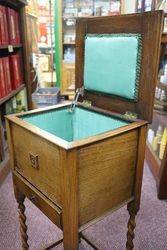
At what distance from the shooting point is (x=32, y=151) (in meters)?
0.83

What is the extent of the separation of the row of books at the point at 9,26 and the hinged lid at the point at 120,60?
4.17 feet

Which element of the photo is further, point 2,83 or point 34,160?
point 2,83

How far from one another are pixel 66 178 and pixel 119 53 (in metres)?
0.50

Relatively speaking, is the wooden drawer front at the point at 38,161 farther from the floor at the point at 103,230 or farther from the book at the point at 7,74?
the book at the point at 7,74

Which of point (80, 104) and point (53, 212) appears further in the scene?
point (80, 104)

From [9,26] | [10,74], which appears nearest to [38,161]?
[10,74]

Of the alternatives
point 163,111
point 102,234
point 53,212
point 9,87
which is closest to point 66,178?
point 53,212

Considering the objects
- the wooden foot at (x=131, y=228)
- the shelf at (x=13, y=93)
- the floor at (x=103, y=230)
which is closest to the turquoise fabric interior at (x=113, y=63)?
the wooden foot at (x=131, y=228)

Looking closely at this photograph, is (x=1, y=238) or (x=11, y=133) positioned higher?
→ (x=11, y=133)

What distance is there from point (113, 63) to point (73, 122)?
32 centimetres

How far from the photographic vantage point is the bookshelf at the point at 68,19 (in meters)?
3.98

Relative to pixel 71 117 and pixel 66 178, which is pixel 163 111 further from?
pixel 66 178

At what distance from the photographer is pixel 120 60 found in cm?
91

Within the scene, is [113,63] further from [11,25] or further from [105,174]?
[11,25]
